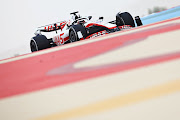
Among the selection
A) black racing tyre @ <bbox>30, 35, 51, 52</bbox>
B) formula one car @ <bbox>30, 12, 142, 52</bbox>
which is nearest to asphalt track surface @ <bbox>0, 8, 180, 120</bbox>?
formula one car @ <bbox>30, 12, 142, 52</bbox>

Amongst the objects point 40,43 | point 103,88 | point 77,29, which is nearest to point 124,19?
point 77,29

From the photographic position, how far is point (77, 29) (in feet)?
7.11

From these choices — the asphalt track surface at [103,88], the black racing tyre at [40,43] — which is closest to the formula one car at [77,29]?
the black racing tyre at [40,43]

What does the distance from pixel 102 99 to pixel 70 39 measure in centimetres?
197

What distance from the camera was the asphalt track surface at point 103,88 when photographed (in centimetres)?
38

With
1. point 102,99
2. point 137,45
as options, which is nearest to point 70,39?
point 137,45

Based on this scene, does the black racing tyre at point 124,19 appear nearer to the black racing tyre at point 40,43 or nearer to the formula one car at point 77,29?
the formula one car at point 77,29

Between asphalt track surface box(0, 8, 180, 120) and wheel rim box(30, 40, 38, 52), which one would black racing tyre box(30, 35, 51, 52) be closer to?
wheel rim box(30, 40, 38, 52)

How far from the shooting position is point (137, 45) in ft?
2.66

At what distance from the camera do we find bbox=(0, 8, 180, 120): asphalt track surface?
378 mm

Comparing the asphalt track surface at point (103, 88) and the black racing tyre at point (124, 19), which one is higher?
the asphalt track surface at point (103, 88)

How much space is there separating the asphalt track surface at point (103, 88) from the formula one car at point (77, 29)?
1.44 meters

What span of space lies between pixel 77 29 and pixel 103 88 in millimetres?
1716

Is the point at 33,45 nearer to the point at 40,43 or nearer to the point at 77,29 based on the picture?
the point at 40,43
